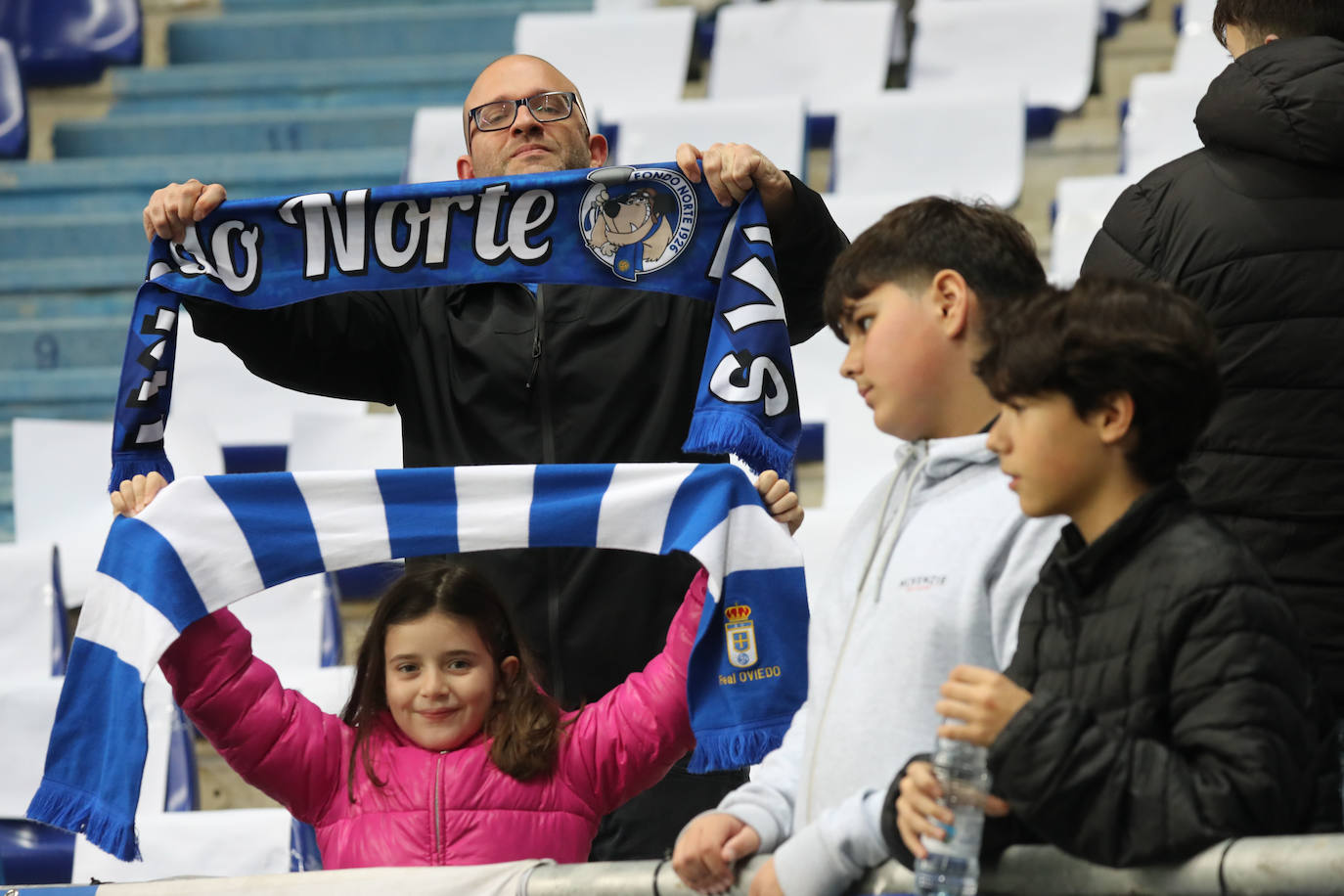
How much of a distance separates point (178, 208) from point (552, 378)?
0.55 m

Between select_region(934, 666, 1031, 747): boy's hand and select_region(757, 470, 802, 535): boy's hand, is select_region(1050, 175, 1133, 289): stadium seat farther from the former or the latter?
select_region(934, 666, 1031, 747): boy's hand

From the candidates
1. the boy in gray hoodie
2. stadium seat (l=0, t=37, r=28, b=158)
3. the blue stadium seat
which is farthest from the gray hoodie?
the blue stadium seat

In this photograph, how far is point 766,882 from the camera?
4.44 ft

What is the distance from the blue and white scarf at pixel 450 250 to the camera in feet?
6.81

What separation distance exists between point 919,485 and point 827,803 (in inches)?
12.4

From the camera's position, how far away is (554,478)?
6.14ft

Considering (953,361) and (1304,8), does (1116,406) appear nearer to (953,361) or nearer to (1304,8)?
(953,361)

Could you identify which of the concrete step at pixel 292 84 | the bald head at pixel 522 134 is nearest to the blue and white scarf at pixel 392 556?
the bald head at pixel 522 134

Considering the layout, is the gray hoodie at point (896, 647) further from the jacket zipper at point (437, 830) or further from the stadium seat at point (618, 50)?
the stadium seat at point (618, 50)

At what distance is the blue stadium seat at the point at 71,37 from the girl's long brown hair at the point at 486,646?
454 cm

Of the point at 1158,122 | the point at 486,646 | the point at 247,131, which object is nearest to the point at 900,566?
the point at 486,646

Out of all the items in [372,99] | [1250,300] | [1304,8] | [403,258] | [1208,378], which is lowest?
[1208,378]

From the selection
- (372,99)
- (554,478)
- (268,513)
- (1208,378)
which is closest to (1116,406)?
(1208,378)

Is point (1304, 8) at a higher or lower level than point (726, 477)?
higher
